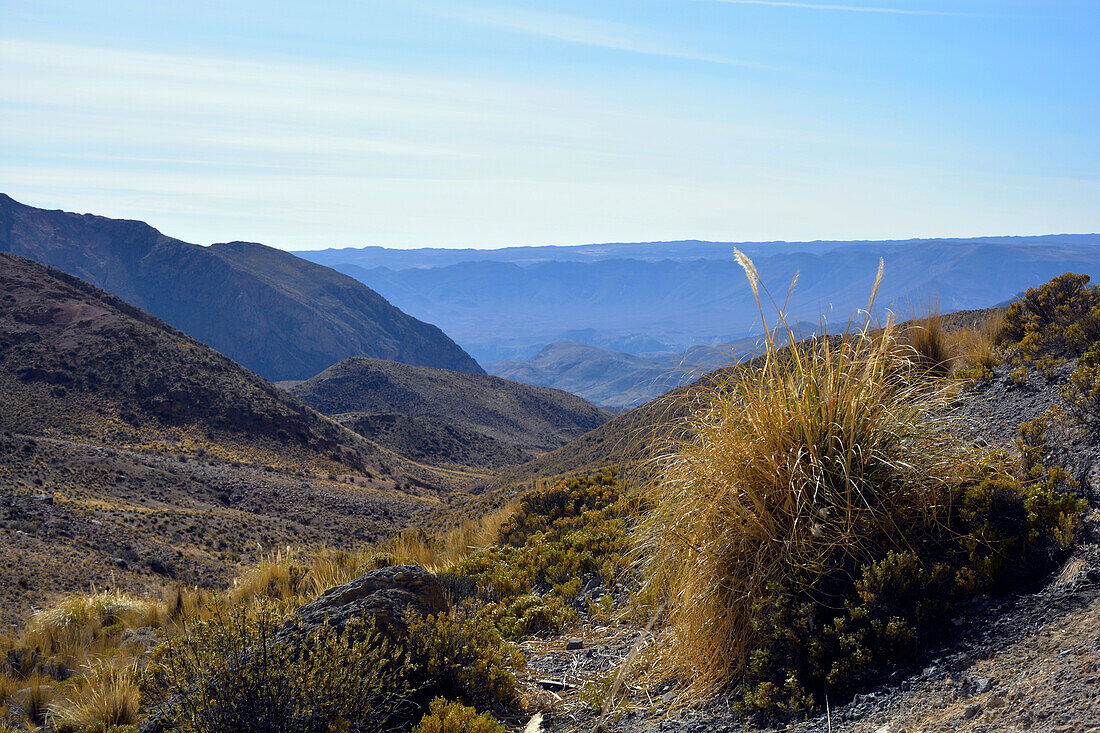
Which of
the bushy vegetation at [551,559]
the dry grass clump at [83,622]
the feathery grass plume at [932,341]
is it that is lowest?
the dry grass clump at [83,622]

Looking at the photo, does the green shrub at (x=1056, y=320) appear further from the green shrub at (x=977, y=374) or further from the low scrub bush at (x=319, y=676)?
the low scrub bush at (x=319, y=676)

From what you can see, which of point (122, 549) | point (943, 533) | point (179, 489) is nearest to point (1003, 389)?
point (943, 533)

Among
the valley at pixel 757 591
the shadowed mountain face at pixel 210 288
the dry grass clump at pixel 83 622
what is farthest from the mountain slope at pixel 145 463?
the shadowed mountain face at pixel 210 288

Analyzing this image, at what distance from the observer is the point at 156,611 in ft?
24.4

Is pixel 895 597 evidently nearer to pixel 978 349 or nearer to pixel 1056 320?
pixel 978 349

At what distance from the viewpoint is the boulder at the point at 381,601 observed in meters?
3.99

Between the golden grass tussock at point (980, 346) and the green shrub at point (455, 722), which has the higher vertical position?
the golden grass tussock at point (980, 346)

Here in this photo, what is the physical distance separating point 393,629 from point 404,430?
2173 inches

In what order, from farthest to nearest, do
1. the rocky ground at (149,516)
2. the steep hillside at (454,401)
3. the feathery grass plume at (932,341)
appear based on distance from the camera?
the steep hillside at (454,401)
the rocky ground at (149,516)
the feathery grass plume at (932,341)

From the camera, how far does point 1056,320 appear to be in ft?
19.1

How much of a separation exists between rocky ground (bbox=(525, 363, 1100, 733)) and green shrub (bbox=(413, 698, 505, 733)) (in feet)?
1.39

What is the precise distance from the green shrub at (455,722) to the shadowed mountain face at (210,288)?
128 meters

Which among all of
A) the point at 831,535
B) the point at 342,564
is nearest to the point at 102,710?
the point at 342,564

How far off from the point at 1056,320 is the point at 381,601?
19.3 feet
